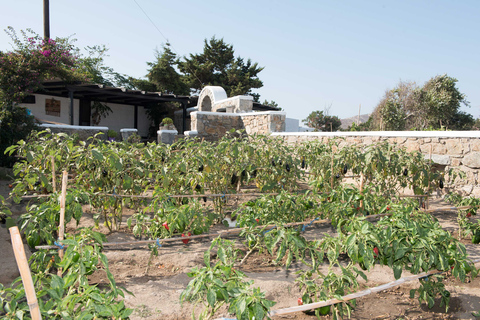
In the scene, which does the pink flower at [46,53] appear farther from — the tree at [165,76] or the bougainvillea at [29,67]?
the tree at [165,76]

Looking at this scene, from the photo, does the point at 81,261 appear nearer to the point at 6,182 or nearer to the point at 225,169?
the point at 225,169

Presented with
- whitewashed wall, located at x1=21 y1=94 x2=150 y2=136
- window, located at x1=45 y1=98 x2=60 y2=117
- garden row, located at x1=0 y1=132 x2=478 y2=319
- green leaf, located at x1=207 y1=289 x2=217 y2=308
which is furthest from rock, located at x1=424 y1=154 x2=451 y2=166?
window, located at x1=45 y1=98 x2=60 y2=117

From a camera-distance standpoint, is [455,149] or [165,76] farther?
[165,76]

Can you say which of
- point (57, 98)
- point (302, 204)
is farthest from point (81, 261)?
point (57, 98)

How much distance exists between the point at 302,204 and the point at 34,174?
9.73 feet

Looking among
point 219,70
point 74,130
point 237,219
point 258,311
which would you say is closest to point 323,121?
point 219,70

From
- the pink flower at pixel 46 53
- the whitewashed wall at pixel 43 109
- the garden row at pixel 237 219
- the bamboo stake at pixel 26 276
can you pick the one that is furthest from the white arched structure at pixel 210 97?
the bamboo stake at pixel 26 276

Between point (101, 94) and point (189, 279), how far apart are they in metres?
11.4

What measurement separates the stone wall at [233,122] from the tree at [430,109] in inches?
325

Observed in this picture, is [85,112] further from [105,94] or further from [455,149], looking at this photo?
[455,149]

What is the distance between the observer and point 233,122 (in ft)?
34.6

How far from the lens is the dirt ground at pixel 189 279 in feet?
8.01

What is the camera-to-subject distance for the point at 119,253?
11.2 feet

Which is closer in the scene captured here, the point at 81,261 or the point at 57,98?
the point at 81,261
